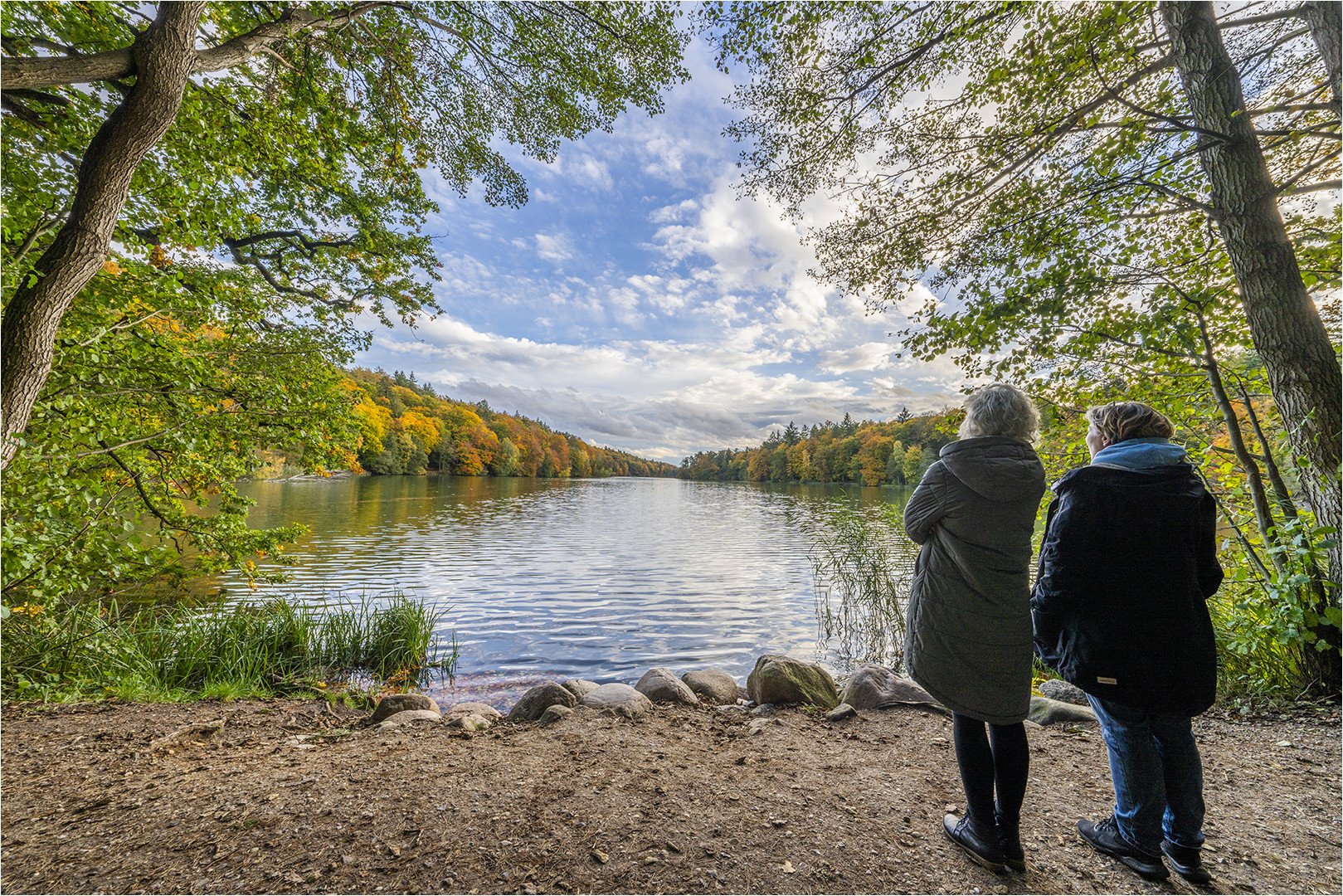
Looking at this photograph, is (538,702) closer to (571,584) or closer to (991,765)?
(991,765)

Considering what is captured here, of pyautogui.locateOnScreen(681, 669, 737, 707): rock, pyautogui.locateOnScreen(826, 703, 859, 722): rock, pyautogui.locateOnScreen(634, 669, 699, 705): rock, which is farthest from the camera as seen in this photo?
pyautogui.locateOnScreen(681, 669, 737, 707): rock

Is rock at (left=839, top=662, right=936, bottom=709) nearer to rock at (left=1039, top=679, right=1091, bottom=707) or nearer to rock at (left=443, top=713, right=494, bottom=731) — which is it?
rock at (left=1039, top=679, right=1091, bottom=707)

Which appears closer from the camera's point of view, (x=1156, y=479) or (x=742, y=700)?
(x=1156, y=479)

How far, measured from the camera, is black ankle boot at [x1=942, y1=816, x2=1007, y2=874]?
75.3 inches

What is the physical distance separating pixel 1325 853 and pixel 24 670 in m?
8.71

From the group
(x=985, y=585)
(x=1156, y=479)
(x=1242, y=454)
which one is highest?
(x=1242, y=454)

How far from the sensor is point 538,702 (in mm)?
4371

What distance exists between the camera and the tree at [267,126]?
8.78 ft

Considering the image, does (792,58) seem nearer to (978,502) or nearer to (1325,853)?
(978,502)

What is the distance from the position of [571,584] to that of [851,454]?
166 feet

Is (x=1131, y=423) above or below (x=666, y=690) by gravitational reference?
above

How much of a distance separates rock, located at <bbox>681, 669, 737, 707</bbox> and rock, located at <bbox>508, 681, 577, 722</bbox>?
1355 millimetres

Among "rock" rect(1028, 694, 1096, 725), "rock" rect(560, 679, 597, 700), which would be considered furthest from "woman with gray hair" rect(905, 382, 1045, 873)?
"rock" rect(560, 679, 597, 700)

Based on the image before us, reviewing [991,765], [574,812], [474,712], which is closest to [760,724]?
[574,812]
